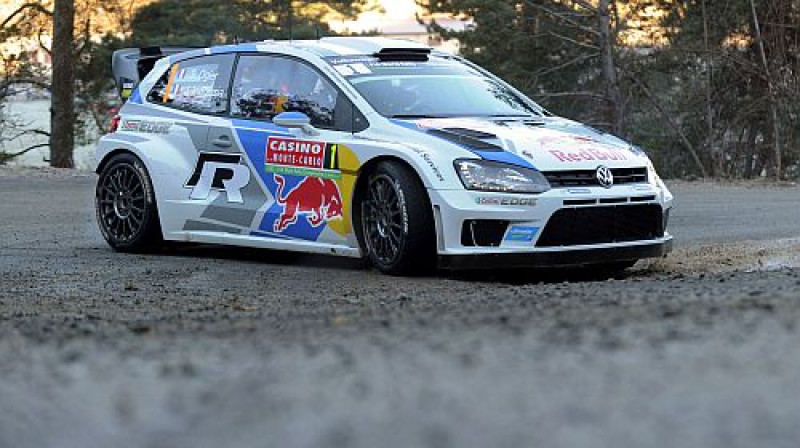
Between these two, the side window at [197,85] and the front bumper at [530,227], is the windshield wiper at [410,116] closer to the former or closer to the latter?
the front bumper at [530,227]

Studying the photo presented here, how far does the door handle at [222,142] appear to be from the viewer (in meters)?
10.5

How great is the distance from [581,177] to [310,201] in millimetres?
1906

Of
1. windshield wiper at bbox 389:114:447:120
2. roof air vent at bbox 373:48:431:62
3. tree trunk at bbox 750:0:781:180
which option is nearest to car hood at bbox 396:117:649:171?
windshield wiper at bbox 389:114:447:120

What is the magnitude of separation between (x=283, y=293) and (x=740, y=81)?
2204 centimetres

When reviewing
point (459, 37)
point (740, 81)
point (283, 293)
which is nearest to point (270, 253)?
point (283, 293)

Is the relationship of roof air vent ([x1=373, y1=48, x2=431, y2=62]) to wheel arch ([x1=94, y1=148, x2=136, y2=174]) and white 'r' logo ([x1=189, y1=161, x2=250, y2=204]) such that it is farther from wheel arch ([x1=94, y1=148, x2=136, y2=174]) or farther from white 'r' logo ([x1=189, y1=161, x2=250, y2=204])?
wheel arch ([x1=94, y1=148, x2=136, y2=174])

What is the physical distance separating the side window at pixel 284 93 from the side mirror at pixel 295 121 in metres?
0.10

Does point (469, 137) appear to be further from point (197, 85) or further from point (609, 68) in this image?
point (609, 68)

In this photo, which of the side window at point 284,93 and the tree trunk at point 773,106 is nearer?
the side window at point 284,93

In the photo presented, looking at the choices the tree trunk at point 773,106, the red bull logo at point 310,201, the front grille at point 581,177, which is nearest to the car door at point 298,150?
the red bull logo at point 310,201

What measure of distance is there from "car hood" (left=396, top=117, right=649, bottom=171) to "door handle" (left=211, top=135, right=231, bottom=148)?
1.51 metres

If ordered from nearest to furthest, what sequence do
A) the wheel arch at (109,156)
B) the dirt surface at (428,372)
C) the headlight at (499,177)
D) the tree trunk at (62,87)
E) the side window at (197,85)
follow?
1. the dirt surface at (428,372)
2. the headlight at (499,177)
3. the side window at (197,85)
4. the wheel arch at (109,156)
5. the tree trunk at (62,87)

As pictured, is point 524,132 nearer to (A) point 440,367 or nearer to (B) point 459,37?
(A) point 440,367

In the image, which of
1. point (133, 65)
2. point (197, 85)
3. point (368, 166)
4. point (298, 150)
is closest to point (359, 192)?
point (368, 166)
